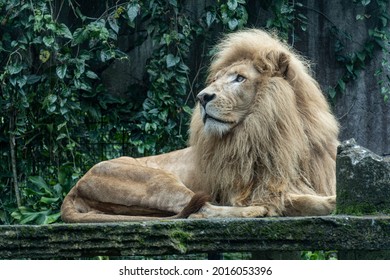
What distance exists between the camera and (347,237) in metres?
3.84


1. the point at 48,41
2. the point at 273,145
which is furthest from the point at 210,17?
the point at 273,145

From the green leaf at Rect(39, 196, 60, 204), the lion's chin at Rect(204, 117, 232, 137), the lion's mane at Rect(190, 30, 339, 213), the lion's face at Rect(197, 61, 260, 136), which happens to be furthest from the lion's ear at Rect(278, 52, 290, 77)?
the green leaf at Rect(39, 196, 60, 204)

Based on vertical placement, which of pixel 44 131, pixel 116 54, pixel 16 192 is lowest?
pixel 16 192

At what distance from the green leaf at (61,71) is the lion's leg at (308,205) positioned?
2708mm

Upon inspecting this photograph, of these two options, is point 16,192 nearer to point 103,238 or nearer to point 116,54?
point 116,54

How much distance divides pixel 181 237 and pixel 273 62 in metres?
1.60

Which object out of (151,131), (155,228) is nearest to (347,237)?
(155,228)

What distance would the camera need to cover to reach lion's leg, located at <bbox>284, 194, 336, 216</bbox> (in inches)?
182

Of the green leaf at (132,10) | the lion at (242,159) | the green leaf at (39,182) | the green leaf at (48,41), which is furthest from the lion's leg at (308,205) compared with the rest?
the green leaf at (39,182)

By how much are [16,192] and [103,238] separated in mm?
3594

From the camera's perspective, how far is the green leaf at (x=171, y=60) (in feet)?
23.6

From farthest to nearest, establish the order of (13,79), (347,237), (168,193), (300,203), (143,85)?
(143,85) → (13,79) → (168,193) → (300,203) → (347,237)

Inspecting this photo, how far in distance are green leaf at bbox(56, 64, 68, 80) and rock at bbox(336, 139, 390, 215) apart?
3.35 meters

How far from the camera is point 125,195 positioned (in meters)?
5.19
